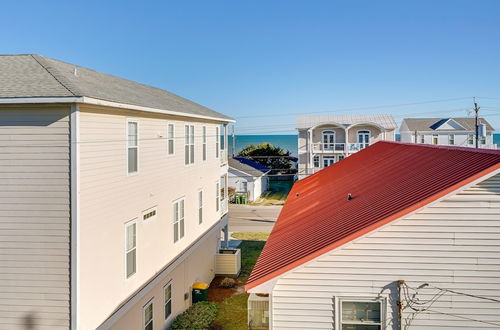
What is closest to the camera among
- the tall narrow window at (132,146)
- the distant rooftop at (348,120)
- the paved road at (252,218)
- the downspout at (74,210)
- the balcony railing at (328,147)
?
the downspout at (74,210)

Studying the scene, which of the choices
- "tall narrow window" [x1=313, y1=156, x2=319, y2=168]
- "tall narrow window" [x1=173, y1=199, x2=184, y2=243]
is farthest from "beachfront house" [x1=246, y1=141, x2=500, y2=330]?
"tall narrow window" [x1=313, y1=156, x2=319, y2=168]

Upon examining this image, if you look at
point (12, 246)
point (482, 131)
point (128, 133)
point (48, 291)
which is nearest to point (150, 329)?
point (48, 291)

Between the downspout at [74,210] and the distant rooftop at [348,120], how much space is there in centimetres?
3829

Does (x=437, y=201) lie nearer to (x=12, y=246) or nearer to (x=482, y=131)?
(x=12, y=246)

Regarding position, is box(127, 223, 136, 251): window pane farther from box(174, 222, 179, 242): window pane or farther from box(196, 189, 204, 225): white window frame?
box(196, 189, 204, 225): white window frame

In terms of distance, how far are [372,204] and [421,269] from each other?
1884mm

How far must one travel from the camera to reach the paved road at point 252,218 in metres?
29.3

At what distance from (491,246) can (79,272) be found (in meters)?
7.64

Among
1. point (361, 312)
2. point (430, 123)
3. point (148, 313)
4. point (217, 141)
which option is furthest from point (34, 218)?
point (430, 123)

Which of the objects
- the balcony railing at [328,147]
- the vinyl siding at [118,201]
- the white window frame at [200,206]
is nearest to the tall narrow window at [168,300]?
the vinyl siding at [118,201]

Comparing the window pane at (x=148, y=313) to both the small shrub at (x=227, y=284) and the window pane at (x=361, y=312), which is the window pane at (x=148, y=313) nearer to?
the small shrub at (x=227, y=284)

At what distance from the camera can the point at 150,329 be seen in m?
11.6

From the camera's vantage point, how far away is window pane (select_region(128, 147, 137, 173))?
10.5 metres

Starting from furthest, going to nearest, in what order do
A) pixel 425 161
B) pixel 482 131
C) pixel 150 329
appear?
1. pixel 482 131
2. pixel 150 329
3. pixel 425 161
